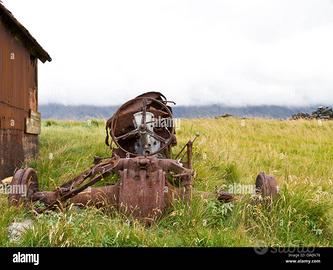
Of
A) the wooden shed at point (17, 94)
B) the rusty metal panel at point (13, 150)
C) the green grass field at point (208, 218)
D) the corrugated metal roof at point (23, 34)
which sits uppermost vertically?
the corrugated metal roof at point (23, 34)

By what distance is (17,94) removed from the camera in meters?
10.8

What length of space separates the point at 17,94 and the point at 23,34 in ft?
4.39

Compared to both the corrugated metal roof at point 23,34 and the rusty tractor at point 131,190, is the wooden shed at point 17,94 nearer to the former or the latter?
the corrugated metal roof at point 23,34

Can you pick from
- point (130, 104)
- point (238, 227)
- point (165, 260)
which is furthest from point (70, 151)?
point (165, 260)

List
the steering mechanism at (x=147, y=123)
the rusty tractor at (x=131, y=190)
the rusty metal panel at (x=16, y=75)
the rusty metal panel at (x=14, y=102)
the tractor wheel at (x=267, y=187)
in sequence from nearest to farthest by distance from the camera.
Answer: the rusty tractor at (x=131, y=190), the tractor wheel at (x=267, y=187), the steering mechanism at (x=147, y=123), the rusty metal panel at (x=14, y=102), the rusty metal panel at (x=16, y=75)

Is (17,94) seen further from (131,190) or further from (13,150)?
(131,190)

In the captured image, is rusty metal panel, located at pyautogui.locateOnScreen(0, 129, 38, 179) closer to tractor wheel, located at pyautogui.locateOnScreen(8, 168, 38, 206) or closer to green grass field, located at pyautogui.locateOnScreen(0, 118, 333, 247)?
green grass field, located at pyautogui.locateOnScreen(0, 118, 333, 247)

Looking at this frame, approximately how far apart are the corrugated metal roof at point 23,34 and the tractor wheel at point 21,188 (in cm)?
394

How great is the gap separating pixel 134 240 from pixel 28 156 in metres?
6.81

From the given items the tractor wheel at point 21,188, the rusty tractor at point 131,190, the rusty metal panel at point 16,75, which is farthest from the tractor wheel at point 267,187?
the rusty metal panel at point 16,75

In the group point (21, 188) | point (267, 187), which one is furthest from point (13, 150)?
point (267, 187)

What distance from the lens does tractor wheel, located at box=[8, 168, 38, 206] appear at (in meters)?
6.60

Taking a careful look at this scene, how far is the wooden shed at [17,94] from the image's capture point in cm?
973

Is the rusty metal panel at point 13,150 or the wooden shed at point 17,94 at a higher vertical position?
the wooden shed at point 17,94
